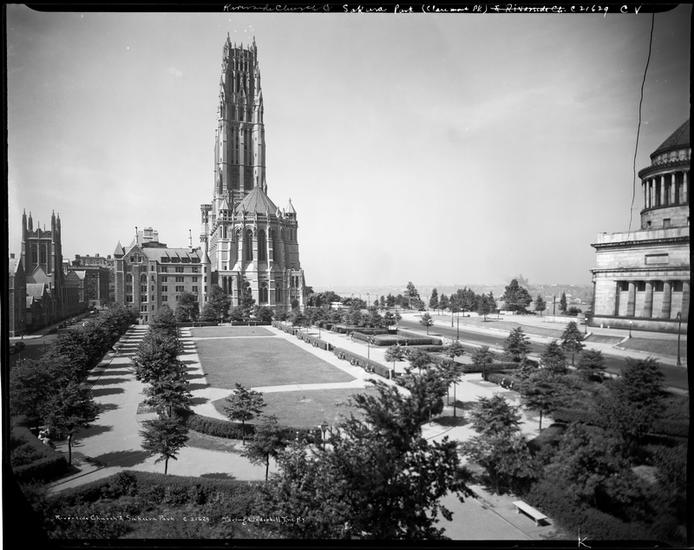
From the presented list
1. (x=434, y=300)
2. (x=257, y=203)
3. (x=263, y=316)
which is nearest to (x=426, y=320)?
(x=434, y=300)

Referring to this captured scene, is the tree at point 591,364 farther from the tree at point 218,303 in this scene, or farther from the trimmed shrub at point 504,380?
the tree at point 218,303

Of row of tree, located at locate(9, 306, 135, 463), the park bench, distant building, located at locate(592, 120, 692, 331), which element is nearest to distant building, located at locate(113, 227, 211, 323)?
row of tree, located at locate(9, 306, 135, 463)

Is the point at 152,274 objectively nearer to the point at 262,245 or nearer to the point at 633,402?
the point at 633,402

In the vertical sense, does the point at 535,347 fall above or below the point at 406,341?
above

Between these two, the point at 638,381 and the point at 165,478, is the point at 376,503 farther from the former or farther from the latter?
the point at 638,381

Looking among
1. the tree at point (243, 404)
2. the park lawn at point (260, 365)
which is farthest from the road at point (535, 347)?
the tree at point (243, 404)
